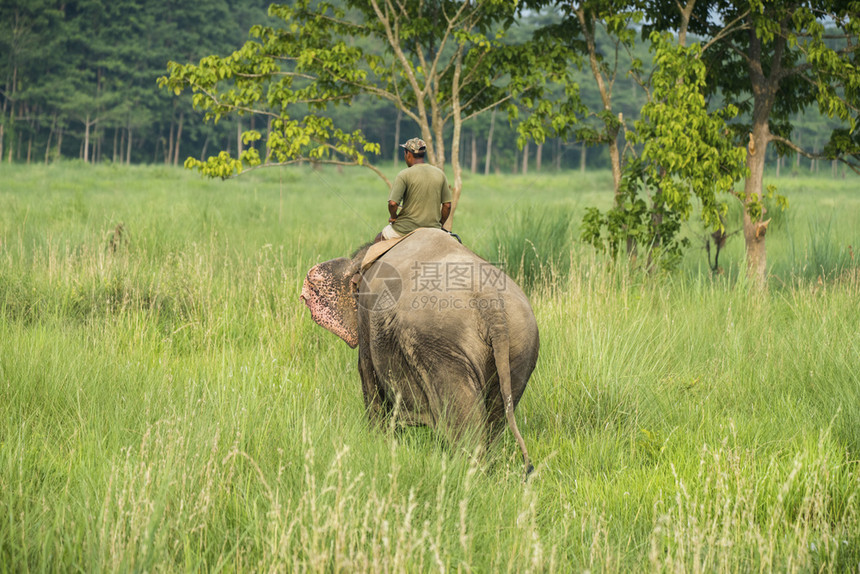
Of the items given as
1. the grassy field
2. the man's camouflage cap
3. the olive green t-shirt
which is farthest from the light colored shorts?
the grassy field

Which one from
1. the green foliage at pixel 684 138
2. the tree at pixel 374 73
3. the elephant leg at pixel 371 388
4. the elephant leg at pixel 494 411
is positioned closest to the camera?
the elephant leg at pixel 494 411

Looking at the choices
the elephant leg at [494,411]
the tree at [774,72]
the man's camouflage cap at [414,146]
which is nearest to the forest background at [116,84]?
the tree at [774,72]

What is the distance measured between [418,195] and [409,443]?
5.30ft

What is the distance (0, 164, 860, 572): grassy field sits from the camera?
261cm

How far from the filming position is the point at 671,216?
29.8ft

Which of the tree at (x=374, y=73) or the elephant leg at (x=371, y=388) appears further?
the tree at (x=374, y=73)

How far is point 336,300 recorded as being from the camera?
4621 mm

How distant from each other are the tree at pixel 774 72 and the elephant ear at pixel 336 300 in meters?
5.06

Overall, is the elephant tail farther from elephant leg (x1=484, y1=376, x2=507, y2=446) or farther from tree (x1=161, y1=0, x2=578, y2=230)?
tree (x1=161, y1=0, x2=578, y2=230)

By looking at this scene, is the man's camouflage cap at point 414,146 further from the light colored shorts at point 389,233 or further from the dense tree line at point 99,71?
the dense tree line at point 99,71

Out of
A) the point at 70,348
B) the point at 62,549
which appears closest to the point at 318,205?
the point at 70,348

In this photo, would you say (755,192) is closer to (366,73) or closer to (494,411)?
(366,73)

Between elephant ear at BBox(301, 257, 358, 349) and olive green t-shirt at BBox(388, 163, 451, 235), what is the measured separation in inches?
19.2

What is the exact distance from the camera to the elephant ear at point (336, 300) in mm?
4605
